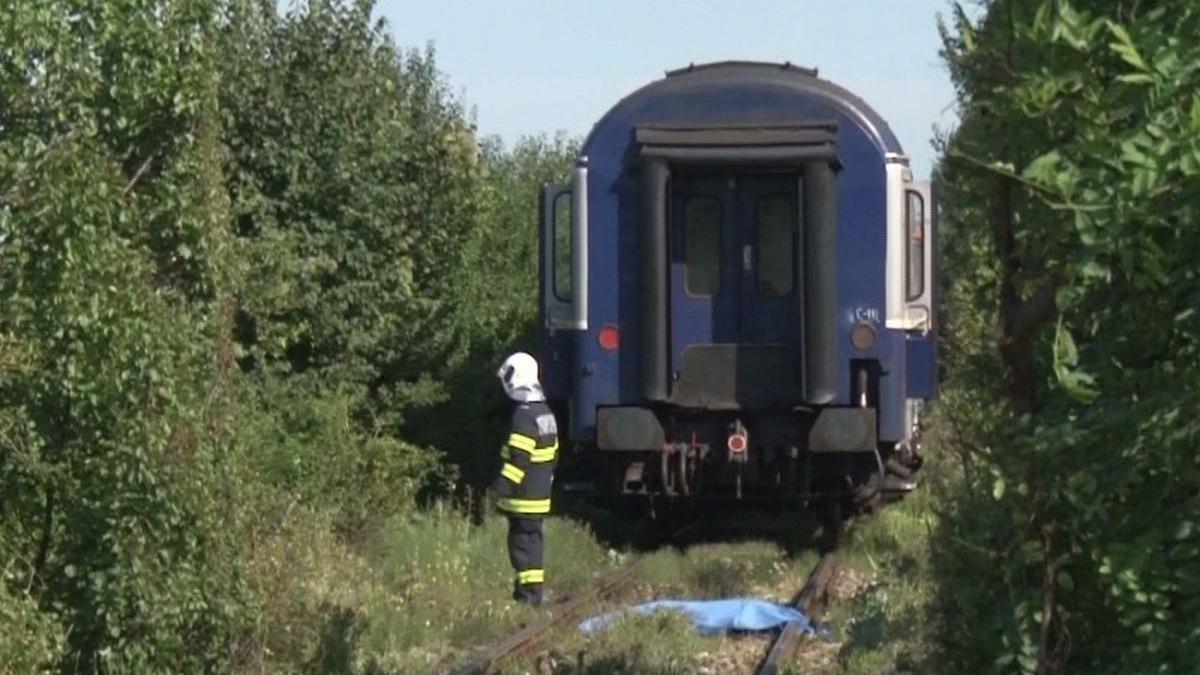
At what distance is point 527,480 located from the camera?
1285 centimetres

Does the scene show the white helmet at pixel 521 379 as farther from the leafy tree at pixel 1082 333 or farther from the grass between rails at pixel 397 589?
the leafy tree at pixel 1082 333

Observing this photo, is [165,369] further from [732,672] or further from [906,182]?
Result: [906,182]

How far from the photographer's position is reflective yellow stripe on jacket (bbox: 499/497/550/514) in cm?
1279

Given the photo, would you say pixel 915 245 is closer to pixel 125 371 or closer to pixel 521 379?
pixel 521 379

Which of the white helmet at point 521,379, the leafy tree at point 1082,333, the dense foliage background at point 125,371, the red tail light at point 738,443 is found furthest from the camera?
the red tail light at point 738,443

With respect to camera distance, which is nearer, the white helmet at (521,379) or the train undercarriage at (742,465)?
the white helmet at (521,379)

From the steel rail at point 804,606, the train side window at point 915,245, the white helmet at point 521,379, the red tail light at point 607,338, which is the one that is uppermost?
the train side window at point 915,245

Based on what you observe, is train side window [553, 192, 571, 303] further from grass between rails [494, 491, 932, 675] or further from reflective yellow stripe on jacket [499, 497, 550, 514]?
reflective yellow stripe on jacket [499, 497, 550, 514]

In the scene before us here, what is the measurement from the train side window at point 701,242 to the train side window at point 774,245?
32cm

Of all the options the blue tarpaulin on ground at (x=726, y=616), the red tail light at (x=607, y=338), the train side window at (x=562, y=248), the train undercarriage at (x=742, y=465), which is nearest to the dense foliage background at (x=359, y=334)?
the train undercarriage at (x=742, y=465)

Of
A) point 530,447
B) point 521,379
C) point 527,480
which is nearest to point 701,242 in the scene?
point 521,379

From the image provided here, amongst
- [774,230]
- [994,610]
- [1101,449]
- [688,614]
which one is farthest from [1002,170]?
[774,230]

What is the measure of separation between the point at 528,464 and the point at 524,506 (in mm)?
260

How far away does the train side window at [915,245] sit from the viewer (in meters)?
16.0
